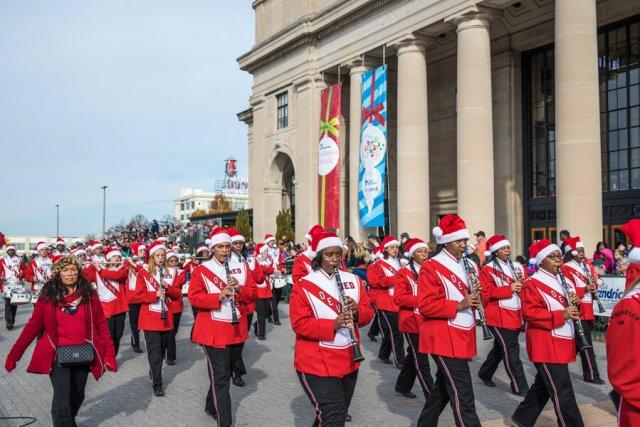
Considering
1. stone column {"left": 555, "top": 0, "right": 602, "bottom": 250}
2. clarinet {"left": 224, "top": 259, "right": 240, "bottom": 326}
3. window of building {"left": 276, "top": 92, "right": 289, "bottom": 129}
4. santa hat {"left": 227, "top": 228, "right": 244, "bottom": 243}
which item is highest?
window of building {"left": 276, "top": 92, "right": 289, "bottom": 129}

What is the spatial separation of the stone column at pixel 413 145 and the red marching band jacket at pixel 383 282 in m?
14.1

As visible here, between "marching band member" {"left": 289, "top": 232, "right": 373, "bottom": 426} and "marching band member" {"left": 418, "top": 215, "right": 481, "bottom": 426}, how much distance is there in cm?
77

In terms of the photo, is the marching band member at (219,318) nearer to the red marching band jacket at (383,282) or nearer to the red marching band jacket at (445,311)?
the red marching band jacket at (445,311)

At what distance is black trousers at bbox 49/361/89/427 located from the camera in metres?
6.05

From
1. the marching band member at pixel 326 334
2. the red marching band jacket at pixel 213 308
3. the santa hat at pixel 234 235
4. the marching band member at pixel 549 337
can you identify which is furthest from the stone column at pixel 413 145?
the marching band member at pixel 326 334

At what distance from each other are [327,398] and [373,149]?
2190 cm

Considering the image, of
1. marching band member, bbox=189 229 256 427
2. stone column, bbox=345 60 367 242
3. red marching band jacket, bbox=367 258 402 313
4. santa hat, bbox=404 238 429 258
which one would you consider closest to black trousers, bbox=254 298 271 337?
red marching band jacket, bbox=367 258 402 313

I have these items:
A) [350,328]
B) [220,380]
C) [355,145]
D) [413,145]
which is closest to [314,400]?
[350,328]

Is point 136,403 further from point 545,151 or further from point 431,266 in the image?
point 545,151

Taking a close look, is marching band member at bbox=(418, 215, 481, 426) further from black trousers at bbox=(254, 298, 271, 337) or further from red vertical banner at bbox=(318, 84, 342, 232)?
red vertical banner at bbox=(318, 84, 342, 232)

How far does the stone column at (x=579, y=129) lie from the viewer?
1786 centimetres

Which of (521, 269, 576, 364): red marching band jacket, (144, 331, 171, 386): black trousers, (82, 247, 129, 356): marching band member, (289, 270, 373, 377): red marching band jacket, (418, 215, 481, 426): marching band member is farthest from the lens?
(82, 247, 129, 356): marching band member

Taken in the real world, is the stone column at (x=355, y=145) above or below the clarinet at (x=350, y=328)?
above

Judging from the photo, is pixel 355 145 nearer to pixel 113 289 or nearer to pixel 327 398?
pixel 113 289
